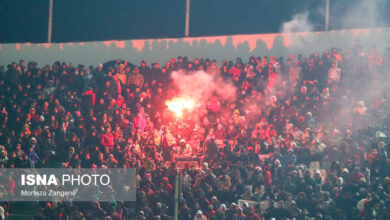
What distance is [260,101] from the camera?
12805mm

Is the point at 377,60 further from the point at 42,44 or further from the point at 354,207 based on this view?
the point at 42,44

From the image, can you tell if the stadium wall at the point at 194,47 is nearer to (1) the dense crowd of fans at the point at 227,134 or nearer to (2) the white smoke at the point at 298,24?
(2) the white smoke at the point at 298,24

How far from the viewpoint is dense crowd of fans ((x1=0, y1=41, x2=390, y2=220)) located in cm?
1112

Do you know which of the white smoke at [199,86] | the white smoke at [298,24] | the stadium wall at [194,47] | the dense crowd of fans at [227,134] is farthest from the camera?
the white smoke at [298,24]

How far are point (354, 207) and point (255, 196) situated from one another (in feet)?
6.31

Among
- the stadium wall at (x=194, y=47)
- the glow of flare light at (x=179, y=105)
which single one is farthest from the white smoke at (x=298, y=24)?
the glow of flare light at (x=179, y=105)

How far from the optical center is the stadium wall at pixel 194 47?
13.5 m

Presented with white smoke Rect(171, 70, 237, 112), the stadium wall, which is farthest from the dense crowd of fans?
the stadium wall

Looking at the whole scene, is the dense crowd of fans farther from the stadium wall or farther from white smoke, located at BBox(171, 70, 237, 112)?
the stadium wall

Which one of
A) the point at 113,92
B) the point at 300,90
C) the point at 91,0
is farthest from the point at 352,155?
the point at 91,0

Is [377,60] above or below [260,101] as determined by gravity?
above

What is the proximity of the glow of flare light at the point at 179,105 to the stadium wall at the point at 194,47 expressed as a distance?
1.41 metres

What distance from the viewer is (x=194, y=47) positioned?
48.1ft

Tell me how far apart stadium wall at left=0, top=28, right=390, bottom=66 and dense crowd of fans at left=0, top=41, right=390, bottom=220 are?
20.6 inches
